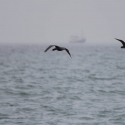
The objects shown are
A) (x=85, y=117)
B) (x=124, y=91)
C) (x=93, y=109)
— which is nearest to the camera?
(x=85, y=117)

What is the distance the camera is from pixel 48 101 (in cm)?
3900

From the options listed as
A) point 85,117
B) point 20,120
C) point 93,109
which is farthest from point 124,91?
point 20,120

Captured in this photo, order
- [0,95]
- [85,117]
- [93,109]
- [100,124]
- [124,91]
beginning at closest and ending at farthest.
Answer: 1. [100,124]
2. [85,117]
3. [93,109]
4. [0,95]
5. [124,91]

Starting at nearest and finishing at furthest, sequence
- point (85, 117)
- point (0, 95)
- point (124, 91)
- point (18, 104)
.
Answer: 1. point (85, 117)
2. point (18, 104)
3. point (0, 95)
4. point (124, 91)

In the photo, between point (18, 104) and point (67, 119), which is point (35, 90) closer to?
point (18, 104)

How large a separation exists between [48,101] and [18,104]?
304 centimetres

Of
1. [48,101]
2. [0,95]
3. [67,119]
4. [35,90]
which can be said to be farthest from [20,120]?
[35,90]

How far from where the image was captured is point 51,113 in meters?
32.9

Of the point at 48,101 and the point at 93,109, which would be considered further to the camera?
the point at 48,101

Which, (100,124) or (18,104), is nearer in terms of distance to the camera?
(100,124)

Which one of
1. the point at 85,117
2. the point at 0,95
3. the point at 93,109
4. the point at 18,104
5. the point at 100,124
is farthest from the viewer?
the point at 0,95

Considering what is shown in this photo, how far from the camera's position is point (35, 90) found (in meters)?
48.3

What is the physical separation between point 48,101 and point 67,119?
8254mm

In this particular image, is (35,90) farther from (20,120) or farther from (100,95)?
(20,120)
